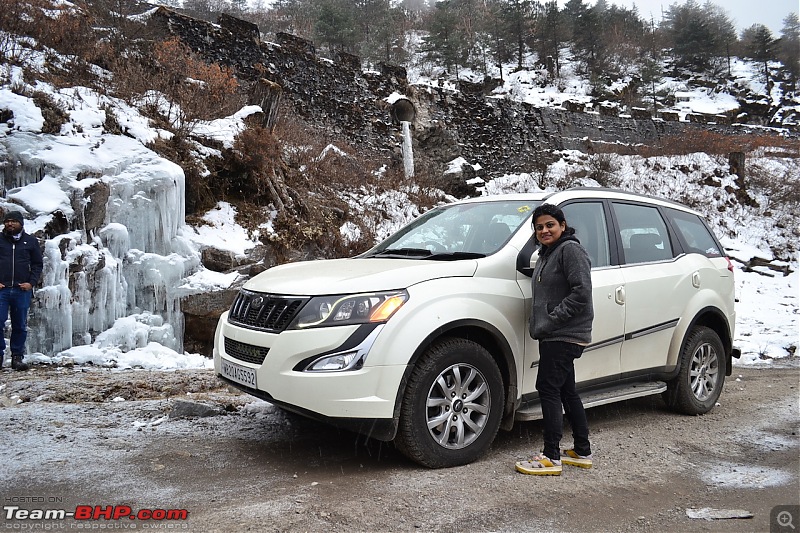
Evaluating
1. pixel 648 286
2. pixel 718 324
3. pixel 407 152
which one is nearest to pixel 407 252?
pixel 648 286

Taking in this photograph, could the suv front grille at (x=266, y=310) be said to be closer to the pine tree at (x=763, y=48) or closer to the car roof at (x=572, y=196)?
the car roof at (x=572, y=196)

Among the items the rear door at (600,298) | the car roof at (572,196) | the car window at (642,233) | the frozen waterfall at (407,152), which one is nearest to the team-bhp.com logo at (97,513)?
the rear door at (600,298)

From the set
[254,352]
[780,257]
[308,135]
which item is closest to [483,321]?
[254,352]

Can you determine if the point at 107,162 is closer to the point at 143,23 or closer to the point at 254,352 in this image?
the point at 254,352

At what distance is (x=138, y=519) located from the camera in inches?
111

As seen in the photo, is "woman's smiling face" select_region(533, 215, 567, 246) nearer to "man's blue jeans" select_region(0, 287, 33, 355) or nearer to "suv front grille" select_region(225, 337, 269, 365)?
"suv front grille" select_region(225, 337, 269, 365)

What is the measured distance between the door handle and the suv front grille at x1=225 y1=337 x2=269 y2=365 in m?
2.59

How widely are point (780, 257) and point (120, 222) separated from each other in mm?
16878

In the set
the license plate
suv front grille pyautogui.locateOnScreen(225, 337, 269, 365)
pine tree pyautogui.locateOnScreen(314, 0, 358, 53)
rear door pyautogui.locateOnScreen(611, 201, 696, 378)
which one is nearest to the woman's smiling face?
rear door pyautogui.locateOnScreen(611, 201, 696, 378)

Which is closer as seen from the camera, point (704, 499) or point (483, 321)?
point (704, 499)

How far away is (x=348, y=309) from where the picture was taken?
10.8 feet

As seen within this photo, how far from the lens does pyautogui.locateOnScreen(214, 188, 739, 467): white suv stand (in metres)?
3.24

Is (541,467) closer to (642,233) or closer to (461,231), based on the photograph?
(461,231)

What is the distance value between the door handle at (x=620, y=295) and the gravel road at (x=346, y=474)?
1070 millimetres
